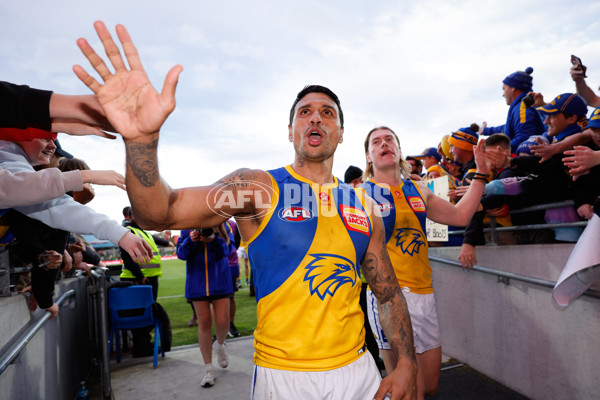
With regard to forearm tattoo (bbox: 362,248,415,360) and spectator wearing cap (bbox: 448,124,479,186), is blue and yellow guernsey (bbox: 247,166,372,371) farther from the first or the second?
spectator wearing cap (bbox: 448,124,479,186)

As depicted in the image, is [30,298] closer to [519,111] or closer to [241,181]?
[241,181]

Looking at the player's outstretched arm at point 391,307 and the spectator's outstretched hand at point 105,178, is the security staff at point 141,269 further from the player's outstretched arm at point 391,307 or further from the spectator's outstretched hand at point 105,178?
the player's outstretched arm at point 391,307

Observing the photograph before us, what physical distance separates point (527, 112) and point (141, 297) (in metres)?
7.02

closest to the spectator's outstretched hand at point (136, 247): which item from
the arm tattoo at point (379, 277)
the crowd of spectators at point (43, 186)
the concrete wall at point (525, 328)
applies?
the crowd of spectators at point (43, 186)

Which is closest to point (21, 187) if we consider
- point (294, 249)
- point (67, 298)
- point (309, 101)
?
point (294, 249)

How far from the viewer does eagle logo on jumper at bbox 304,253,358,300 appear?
194 cm

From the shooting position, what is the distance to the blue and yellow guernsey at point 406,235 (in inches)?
142

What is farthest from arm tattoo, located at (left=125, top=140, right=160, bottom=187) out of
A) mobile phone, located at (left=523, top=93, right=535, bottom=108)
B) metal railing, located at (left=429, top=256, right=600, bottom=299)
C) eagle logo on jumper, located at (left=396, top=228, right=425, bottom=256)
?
mobile phone, located at (left=523, top=93, right=535, bottom=108)

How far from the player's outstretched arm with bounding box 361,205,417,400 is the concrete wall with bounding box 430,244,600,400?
2.45 meters

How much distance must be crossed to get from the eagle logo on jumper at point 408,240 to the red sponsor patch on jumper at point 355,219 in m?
1.49

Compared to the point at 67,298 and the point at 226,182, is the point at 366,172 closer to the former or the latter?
the point at 226,182

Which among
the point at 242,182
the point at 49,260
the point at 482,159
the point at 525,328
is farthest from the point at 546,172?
the point at 49,260

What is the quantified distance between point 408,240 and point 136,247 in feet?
8.52

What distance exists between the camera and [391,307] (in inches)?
90.0
